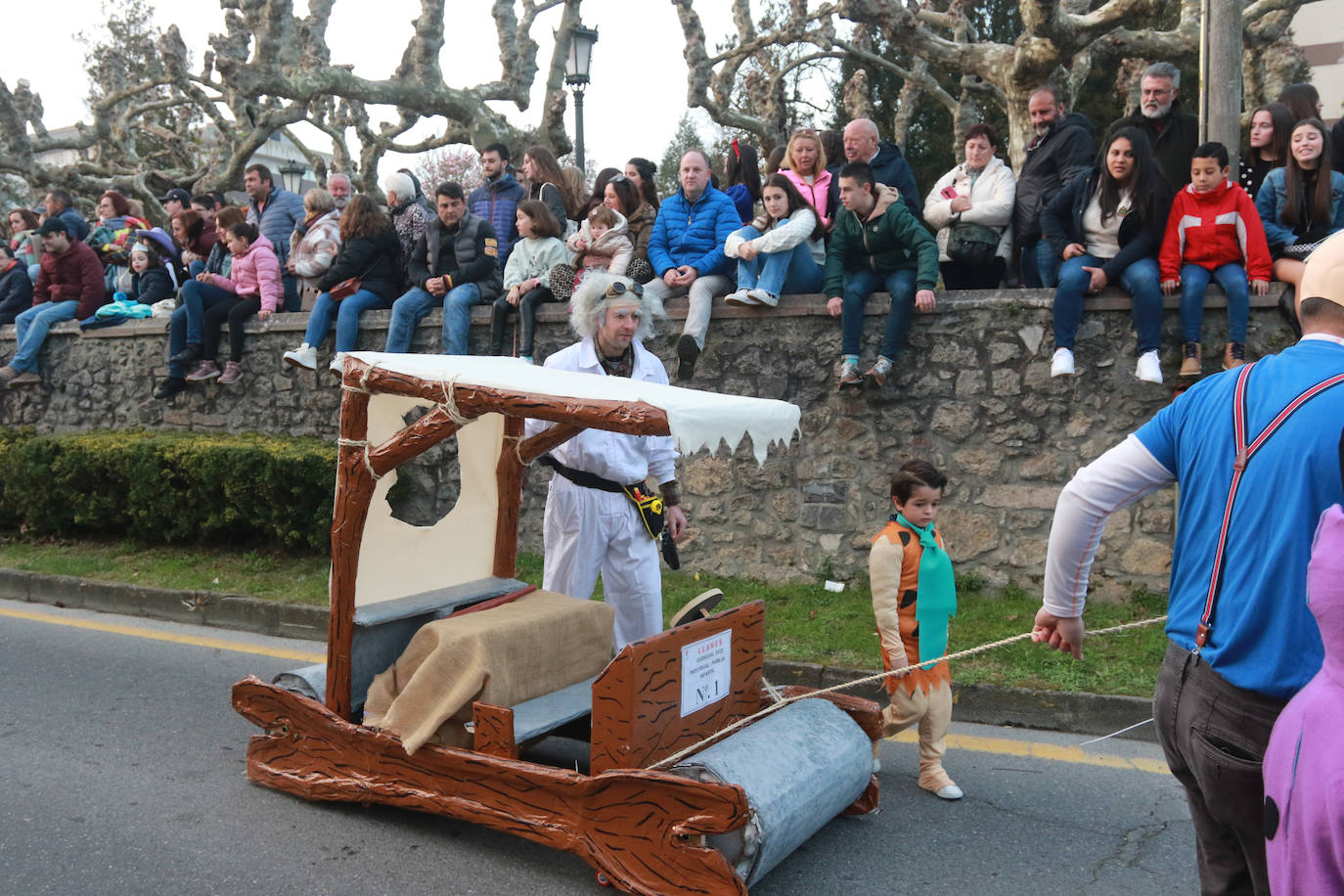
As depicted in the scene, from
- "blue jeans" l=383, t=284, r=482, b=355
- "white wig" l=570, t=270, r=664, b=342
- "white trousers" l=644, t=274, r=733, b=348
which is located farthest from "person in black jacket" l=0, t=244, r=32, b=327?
"white wig" l=570, t=270, r=664, b=342

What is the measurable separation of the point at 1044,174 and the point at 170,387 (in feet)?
28.4

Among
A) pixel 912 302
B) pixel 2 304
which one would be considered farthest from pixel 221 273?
pixel 912 302

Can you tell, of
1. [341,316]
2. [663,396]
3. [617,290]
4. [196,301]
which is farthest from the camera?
[196,301]

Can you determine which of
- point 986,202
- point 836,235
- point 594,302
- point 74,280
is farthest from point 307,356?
point 986,202

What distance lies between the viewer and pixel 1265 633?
7.52 feet

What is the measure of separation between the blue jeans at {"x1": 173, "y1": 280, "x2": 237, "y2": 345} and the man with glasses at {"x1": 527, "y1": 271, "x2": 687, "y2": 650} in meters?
7.06

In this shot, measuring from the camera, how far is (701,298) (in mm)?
7930

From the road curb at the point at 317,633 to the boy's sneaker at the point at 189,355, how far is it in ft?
8.98

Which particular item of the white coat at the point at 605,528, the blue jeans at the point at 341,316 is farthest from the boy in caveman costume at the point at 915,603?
the blue jeans at the point at 341,316

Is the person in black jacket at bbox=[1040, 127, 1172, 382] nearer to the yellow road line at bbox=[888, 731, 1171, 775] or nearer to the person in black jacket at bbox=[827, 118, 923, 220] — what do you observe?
the person in black jacket at bbox=[827, 118, 923, 220]

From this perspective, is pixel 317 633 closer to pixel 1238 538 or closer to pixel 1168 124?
pixel 1238 538

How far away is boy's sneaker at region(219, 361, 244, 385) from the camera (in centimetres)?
1052

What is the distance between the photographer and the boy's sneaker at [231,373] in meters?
10.5

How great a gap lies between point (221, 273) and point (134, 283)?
7.43 feet
